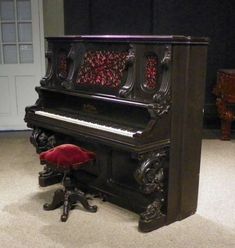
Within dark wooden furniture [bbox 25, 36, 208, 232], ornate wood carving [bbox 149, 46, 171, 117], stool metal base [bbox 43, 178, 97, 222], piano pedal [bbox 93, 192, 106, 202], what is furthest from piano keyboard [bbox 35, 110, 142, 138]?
piano pedal [bbox 93, 192, 106, 202]

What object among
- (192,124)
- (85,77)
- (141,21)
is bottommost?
(192,124)

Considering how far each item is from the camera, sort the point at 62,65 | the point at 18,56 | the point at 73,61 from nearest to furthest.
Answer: the point at 73,61 → the point at 62,65 → the point at 18,56

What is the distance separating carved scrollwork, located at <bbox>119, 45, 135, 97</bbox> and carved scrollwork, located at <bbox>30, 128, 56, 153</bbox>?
1076mm

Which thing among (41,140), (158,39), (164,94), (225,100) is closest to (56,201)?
(41,140)

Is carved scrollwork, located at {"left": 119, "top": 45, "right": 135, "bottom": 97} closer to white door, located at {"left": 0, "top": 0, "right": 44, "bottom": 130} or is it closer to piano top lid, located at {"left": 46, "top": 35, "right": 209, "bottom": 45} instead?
piano top lid, located at {"left": 46, "top": 35, "right": 209, "bottom": 45}

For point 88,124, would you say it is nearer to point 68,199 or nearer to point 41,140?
point 68,199

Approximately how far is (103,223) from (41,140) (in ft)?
3.42

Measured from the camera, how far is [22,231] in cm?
275

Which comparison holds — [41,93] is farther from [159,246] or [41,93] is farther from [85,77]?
[159,246]

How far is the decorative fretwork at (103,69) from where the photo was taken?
2.87m

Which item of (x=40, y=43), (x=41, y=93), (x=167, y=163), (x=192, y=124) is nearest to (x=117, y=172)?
(x=167, y=163)

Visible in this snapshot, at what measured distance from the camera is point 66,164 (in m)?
2.78

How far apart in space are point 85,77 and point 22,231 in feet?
4.23

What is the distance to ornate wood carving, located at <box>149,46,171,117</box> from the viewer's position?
2511 mm
